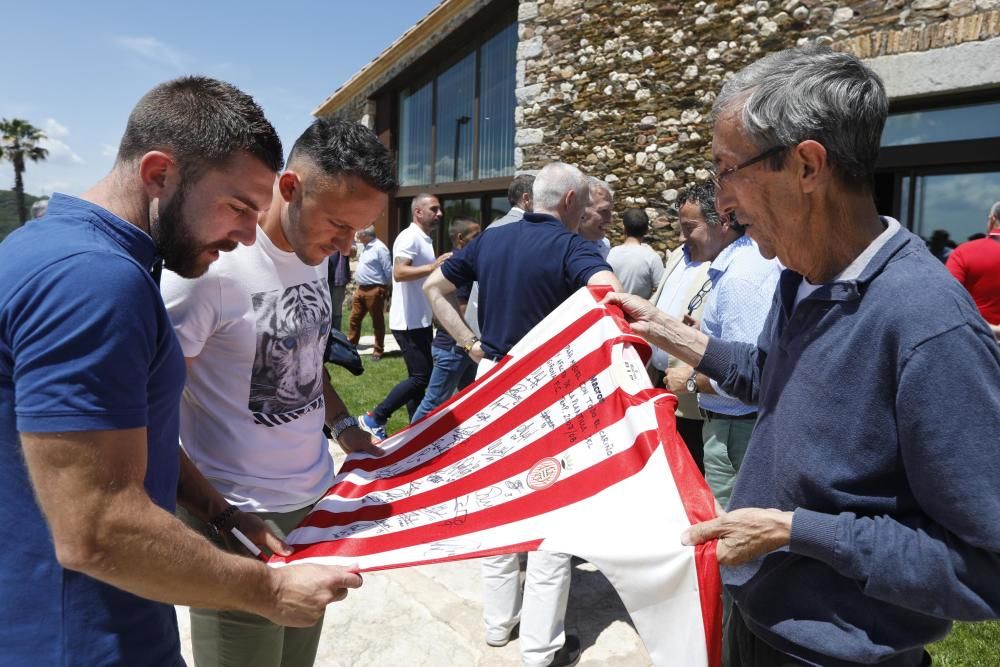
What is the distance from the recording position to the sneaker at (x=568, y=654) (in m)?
2.93

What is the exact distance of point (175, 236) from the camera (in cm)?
123

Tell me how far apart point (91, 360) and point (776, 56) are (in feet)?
4.75

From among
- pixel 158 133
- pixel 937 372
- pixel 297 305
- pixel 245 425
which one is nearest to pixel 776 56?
pixel 937 372

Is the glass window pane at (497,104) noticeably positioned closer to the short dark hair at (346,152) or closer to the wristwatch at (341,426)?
the wristwatch at (341,426)

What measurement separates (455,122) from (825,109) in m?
11.2

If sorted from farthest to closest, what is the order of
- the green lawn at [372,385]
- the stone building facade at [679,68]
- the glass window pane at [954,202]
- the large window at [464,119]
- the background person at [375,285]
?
the large window at [464,119] < the background person at [375,285] < the green lawn at [372,385] < the glass window pane at [954,202] < the stone building facade at [679,68]

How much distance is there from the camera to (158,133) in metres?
1.20

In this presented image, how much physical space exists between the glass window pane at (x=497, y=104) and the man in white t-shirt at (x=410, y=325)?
3.90 metres

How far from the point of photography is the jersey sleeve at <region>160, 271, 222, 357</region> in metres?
1.61

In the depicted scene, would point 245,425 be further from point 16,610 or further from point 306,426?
point 16,610

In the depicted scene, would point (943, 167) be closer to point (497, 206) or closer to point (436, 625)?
point (436, 625)

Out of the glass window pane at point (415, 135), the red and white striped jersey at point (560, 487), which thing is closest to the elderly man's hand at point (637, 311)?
the red and white striped jersey at point (560, 487)

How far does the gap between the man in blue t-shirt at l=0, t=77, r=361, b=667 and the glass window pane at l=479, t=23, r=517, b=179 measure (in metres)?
9.25

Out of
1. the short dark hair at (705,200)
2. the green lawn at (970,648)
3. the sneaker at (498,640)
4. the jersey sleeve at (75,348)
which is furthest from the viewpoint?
the short dark hair at (705,200)
